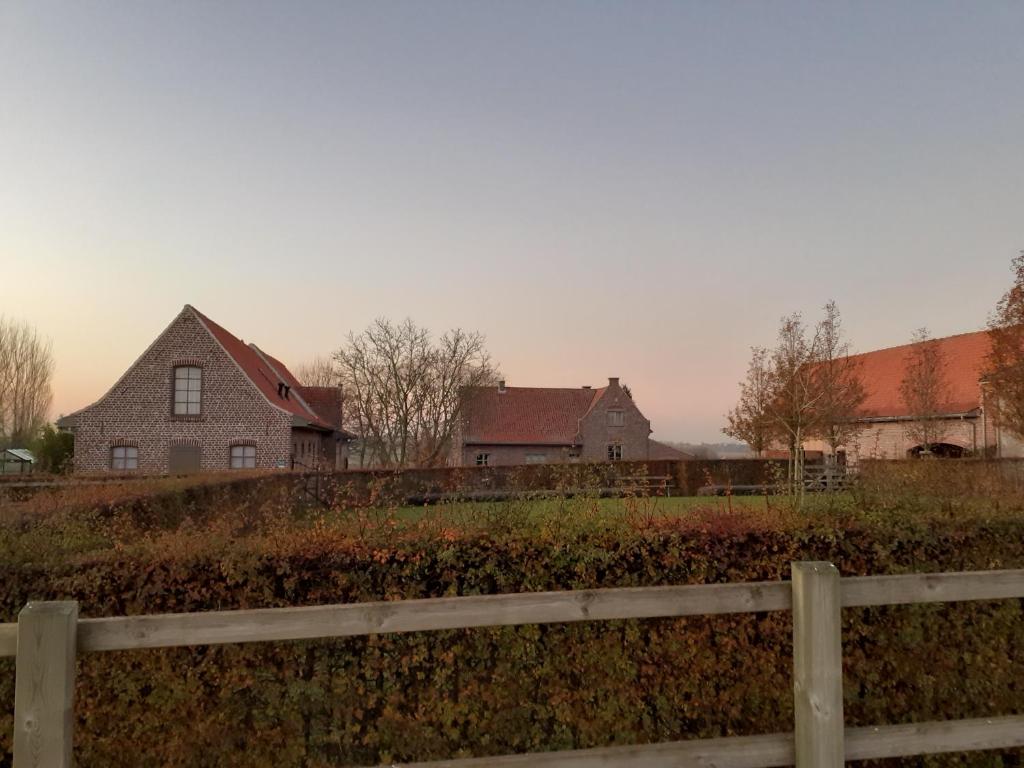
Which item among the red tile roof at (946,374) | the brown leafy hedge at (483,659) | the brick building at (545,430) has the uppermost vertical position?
the red tile roof at (946,374)

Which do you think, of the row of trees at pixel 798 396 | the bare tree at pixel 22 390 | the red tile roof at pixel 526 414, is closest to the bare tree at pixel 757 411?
the row of trees at pixel 798 396

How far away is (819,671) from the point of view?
2621mm

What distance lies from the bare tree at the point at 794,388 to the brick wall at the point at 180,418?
2110 centimetres

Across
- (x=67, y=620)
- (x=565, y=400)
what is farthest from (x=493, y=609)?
(x=565, y=400)

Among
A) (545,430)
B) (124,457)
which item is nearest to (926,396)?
(545,430)

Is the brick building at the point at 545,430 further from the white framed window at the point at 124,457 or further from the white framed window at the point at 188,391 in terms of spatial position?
the white framed window at the point at 124,457

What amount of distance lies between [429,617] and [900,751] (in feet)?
6.88

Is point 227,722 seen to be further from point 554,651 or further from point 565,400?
point 565,400

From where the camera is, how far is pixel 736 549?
163 inches

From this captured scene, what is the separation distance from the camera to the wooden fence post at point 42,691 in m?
2.22

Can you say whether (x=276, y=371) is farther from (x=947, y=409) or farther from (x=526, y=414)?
(x=947, y=409)

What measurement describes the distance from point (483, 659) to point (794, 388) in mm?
25563

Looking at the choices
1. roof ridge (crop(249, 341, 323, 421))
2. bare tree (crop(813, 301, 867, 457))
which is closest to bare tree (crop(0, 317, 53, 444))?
roof ridge (crop(249, 341, 323, 421))

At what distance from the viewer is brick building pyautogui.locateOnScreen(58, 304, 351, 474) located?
27.6 meters
